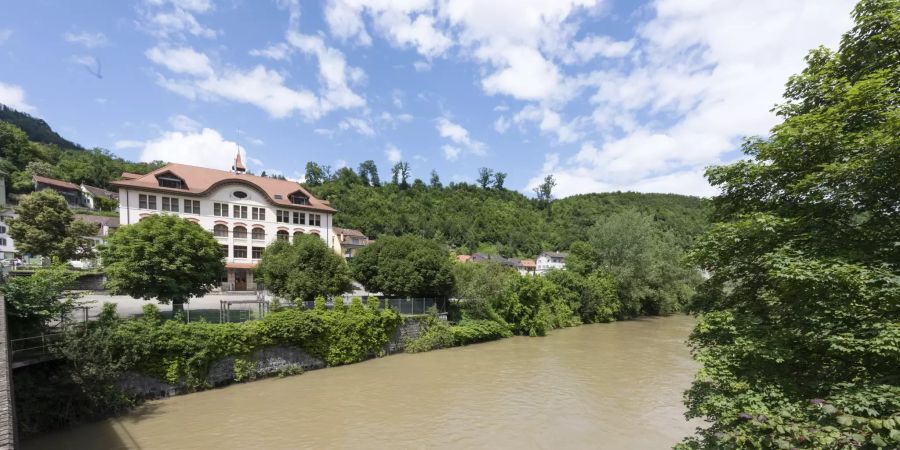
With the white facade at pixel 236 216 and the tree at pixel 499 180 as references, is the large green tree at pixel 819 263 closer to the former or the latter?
the white facade at pixel 236 216

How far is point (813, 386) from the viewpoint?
243 inches

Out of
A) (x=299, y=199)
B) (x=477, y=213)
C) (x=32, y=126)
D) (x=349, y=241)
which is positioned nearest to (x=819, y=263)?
(x=299, y=199)

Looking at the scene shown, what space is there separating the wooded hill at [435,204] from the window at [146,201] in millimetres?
52009

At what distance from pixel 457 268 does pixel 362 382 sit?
11203 millimetres

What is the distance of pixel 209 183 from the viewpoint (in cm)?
3512

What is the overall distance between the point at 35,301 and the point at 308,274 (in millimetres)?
10698

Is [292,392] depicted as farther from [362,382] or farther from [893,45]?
[893,45]

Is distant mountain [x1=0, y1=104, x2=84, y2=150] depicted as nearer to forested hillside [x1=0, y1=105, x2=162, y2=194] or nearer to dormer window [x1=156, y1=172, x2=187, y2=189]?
forested hillside [x1=0, y1=105, x2=162, y2=194]

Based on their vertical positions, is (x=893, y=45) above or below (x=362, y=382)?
above

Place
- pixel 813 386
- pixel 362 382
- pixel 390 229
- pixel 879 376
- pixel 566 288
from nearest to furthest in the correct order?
pixel 879 376 → pixel 813 386 → pixel 362 382 → pixel 566 288 → pixel 390 229

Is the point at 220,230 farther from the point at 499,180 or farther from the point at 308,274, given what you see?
the point at 499,180

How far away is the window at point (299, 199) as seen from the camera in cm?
3897

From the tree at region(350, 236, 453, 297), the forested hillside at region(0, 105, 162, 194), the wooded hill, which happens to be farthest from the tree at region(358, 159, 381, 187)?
the tree at region(350, 236, 453, 297)

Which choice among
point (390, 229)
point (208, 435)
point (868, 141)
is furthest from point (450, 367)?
point (390, 229)
